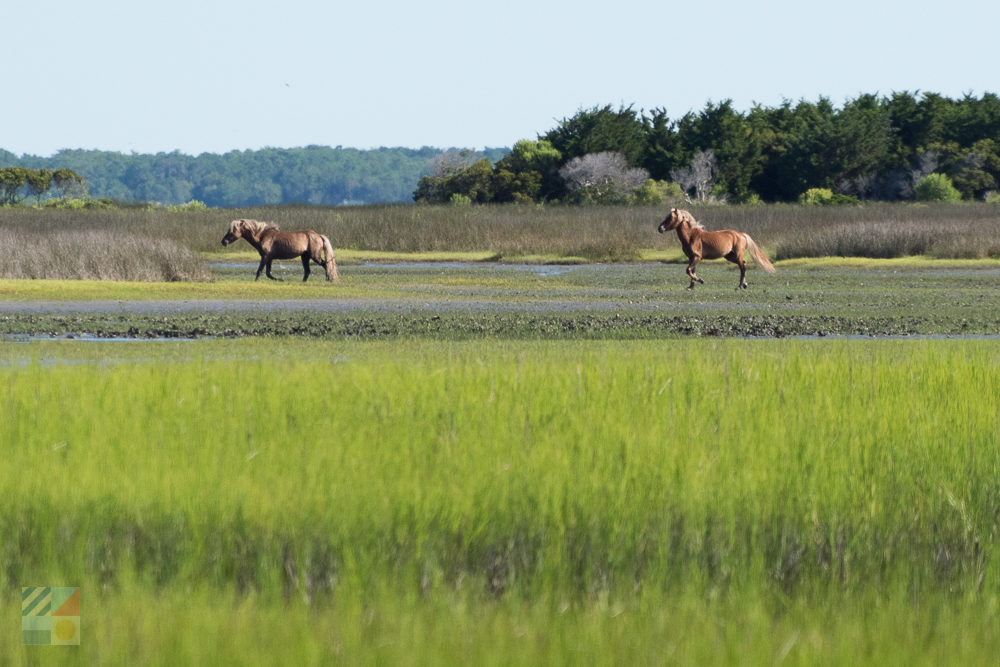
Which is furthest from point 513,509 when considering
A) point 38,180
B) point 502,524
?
point 38,180

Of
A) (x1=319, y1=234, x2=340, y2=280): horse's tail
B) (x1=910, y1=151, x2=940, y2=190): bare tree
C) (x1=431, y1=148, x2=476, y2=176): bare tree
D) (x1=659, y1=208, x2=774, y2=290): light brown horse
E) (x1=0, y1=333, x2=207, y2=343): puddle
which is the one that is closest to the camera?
(x1=0, y1=333, x2=207, y2=343): puddle

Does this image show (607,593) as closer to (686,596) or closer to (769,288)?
(686,596)

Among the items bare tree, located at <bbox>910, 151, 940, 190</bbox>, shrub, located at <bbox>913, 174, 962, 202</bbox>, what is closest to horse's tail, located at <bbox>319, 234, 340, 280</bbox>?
shrub, located at <bbox>913, 174, 962, 202</bbox>

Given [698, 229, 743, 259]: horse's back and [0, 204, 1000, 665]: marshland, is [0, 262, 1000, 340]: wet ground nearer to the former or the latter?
[698, 229, 743, 259]: horse's back

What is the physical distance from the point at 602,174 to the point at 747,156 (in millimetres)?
10300

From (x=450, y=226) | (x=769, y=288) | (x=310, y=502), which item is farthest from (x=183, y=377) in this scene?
(x=450, y=226)

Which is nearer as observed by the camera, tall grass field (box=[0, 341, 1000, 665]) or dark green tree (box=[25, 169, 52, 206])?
tall grass field (box=[0, 341, 1000, 665])

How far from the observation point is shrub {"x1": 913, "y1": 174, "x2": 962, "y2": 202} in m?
67.1

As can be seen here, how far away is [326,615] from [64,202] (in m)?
84.2

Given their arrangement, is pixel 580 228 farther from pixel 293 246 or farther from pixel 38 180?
pixel 38 180

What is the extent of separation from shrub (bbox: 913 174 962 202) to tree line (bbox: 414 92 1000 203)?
5.45m

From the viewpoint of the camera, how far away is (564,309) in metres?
21.3

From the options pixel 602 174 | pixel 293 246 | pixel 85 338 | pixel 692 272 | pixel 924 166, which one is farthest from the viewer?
pixel 924 166

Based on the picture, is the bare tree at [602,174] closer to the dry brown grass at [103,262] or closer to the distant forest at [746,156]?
the distant forest at [746,156]
